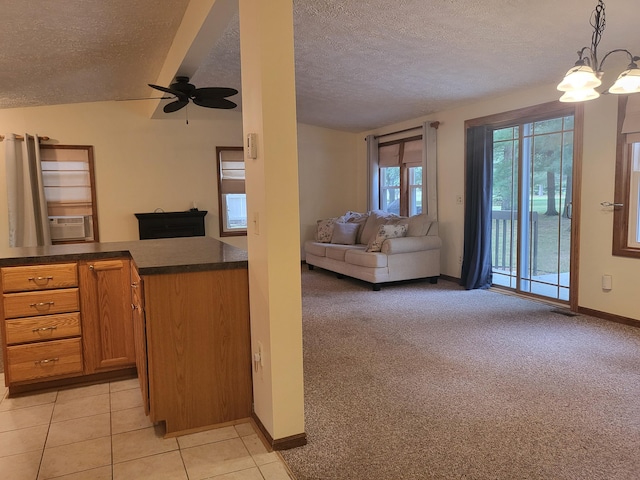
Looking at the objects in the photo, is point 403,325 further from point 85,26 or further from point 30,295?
point 85,26

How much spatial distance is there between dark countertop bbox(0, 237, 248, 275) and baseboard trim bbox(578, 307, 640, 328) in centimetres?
357

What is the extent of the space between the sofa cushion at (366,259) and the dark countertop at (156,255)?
2.75 m

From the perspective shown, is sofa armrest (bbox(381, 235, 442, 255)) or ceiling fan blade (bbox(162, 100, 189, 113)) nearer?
ceiling fan blade (bbox(162, 100, 189, 113))

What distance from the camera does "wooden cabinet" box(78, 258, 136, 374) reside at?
2953mm

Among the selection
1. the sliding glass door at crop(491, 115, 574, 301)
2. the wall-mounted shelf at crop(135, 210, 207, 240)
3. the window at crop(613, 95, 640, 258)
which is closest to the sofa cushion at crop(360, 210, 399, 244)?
the sliding glass door at crop(491, 115, 574, 301)

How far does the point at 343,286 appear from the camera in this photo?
6.15 metres

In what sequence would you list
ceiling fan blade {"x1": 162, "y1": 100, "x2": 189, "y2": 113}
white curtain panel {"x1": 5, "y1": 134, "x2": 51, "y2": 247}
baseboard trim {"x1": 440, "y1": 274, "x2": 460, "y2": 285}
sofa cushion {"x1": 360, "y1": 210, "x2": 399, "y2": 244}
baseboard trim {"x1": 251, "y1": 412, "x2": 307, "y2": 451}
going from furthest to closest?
sofa cushion {"x1": 360, "y1": 210, "x2": 399, "y2": 244}
baseboard trim {"x1": 440, "y1": 274, "x2": 460, "y2": 285}
white curtain panel {"x1": 5, "y1": 134, "x2": 51, "y2": 247}
ceiling fan blade {"x1": 162, "y1": 100, "x2": 189, "y2": 113}
baseboard trim {"x1": 251, "y1": 412, "x2": 307, "y2": 451}

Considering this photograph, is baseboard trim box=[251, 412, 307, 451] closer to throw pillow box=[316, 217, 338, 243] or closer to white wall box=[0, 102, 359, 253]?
throw pillow box=[316, 217, 338, 243]

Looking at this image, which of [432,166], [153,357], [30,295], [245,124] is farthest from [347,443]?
[432,166]

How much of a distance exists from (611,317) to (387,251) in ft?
8.11

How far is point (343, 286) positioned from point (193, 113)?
11.5 feet

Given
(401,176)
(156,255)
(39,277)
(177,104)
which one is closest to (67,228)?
(177,104)

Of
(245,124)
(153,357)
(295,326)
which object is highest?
(245,124)

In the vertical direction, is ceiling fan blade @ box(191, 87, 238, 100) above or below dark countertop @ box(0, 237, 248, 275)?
above
